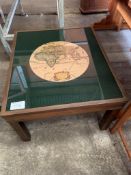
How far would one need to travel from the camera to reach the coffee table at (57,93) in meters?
0.84

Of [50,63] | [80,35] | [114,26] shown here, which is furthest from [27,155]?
[114,26]

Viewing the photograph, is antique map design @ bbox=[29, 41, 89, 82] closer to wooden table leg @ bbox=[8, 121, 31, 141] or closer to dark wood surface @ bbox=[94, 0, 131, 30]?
wooden table leg @ bbox=[8, 121, 31, 141]

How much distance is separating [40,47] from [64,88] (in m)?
0.40

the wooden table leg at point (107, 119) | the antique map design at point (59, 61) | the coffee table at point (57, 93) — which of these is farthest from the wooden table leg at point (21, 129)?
the wooden table leg at point (107, 119)

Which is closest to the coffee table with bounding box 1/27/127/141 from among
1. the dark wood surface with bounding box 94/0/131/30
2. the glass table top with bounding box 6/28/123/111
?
the glass table top with bounding box 6/28/123/111

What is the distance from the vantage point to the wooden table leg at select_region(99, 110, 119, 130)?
1.00 meters

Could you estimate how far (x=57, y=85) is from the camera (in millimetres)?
936

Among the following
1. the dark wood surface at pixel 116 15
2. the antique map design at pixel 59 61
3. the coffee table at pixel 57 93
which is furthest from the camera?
the dark wood surface at pixel 116 15

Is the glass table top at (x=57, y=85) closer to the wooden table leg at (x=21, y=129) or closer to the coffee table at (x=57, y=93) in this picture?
the coffee table at (x=57, y=93)

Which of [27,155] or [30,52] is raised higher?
[30,52]

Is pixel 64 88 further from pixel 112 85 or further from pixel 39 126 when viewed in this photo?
pixel 39 126

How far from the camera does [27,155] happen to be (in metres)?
1.07

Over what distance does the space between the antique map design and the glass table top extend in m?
0.03

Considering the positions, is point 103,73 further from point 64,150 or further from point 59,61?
point 64,150
